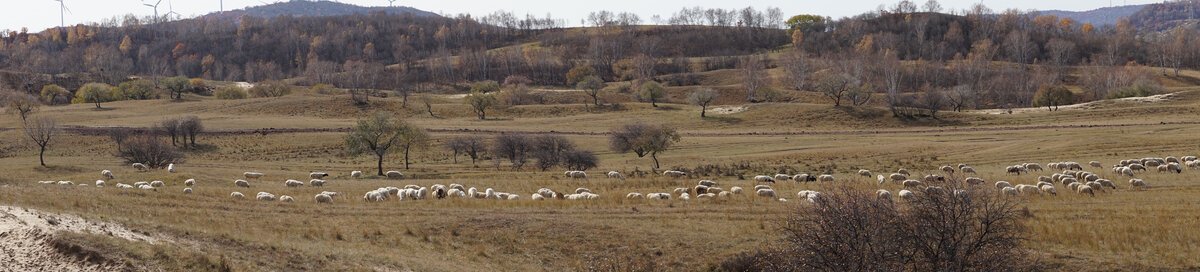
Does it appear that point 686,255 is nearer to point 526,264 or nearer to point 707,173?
point 526,264

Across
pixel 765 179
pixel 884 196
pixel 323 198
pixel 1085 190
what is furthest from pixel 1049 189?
pixel 323 198

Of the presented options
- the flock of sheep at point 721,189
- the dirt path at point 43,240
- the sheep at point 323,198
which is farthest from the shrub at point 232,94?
the dirt path at point 43,240

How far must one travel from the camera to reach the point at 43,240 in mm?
→ 16781

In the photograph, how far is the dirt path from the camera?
15781 mm

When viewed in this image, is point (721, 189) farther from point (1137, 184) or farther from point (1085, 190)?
point (1137, 184)

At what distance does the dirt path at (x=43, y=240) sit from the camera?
15781mm

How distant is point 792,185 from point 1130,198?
14116 mm

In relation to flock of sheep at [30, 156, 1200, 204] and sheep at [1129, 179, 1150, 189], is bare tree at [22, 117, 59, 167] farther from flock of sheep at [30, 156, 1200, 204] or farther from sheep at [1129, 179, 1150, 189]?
sheep at [1129, 179, 1150, 189]

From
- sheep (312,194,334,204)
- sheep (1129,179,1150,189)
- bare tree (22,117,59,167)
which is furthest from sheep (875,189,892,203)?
bare tree (22,117,59,167)

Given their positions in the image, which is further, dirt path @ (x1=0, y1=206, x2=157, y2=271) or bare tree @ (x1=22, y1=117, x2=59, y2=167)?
bare tree @ (x1=22, y1=117, x2=59, y2=167)

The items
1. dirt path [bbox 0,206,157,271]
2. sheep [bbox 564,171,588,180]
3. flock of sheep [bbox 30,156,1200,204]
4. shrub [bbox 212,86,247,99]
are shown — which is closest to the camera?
dirt path [bbox 0,206,157,271]

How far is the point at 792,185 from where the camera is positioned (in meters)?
36.9

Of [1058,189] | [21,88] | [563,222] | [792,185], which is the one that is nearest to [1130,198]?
[1058,189]

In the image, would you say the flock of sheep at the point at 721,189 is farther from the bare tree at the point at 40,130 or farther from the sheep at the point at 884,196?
the bare tree at the point at 40,130
